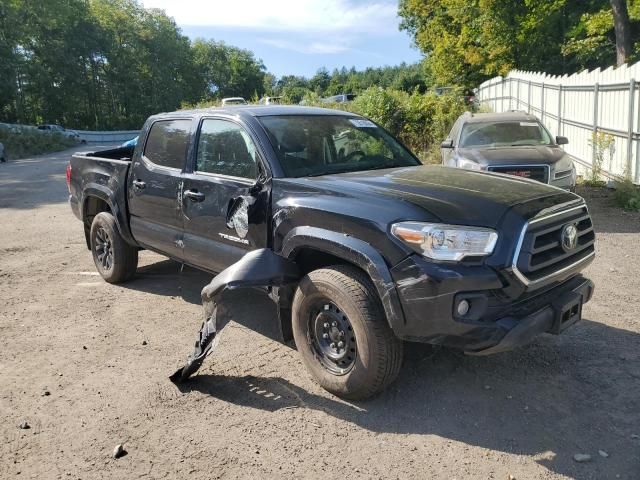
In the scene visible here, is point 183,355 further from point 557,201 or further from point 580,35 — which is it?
point 580,35

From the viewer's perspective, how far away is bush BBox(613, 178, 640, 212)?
9.21m

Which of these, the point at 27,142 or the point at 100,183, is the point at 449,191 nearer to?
the point at 100,183

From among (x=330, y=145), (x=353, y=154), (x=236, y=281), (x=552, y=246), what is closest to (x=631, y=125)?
(x=353, y=154)

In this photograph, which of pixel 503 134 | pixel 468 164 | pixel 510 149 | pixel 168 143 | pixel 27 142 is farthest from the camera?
pixel 27 142

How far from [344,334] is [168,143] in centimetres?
271

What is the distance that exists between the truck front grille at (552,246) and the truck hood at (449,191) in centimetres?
11

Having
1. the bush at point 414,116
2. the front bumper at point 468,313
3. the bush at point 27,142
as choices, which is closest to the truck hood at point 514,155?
the front bumper at point 468,313

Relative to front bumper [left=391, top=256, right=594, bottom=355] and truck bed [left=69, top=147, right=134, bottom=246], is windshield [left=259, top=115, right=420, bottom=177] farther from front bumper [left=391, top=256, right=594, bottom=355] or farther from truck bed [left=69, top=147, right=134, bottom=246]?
truck bed [left=69, top=147, right=134, bottom=246]

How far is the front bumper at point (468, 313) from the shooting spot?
313cm

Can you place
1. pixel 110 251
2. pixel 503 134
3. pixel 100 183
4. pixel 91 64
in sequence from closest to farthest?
pixel 100 183 → pixel 110 251 → pixel 503 134 → pixel 91 64

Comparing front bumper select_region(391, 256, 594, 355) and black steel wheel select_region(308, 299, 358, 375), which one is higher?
front bumper select_region(391, 256, 594, 355)

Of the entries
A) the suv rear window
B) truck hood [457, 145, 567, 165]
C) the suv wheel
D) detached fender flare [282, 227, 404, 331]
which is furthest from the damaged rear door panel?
truck hood [457, 145, 567, 165]

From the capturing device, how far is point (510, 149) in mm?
9078

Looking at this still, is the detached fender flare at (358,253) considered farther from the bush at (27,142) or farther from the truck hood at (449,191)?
the bush at (27,142)
